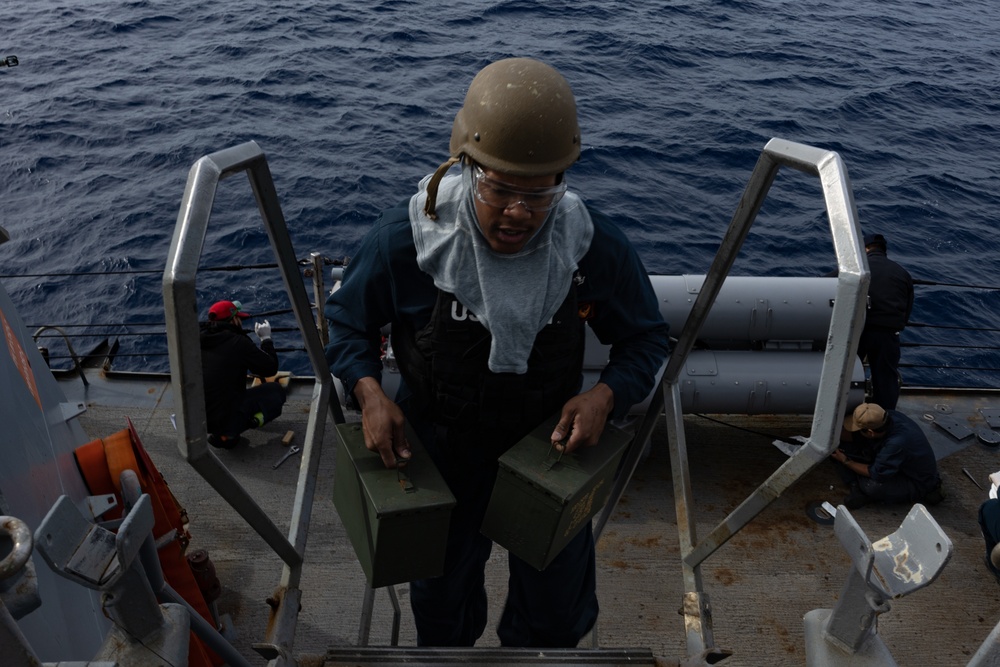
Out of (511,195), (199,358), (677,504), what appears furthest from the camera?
(677,504)

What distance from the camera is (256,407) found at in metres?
6.45

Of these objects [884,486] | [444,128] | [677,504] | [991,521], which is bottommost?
[444,128]

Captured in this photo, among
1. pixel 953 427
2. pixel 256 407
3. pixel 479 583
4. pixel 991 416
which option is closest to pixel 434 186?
pixel 479 583

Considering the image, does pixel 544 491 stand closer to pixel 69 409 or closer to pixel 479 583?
pixel 479 583

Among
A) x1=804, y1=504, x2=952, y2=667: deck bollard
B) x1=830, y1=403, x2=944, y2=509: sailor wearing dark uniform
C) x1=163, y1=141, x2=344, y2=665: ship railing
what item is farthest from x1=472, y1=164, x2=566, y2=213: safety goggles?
x1=830, y1=403, x2=944, y2=509: sailor wearing dark uniform

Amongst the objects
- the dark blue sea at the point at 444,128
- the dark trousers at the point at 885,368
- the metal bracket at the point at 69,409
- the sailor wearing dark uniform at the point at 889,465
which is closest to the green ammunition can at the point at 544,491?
the metal bracket at the point at 69,409

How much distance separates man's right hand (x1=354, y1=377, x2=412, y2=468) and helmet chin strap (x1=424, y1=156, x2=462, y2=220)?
570 millimetres

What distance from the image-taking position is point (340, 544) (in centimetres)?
559

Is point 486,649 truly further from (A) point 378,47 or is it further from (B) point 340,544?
(A) point 378,47

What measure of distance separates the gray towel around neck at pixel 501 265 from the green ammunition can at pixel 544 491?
0.27 m

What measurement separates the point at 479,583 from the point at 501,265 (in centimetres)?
146

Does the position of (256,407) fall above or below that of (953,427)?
above

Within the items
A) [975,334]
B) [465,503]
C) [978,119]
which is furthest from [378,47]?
[465,503]

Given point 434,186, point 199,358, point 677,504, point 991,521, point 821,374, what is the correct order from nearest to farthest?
1. point 199,358
2. point 821,374
3. point 434,186
4. point 677,504
5. point 991,521
